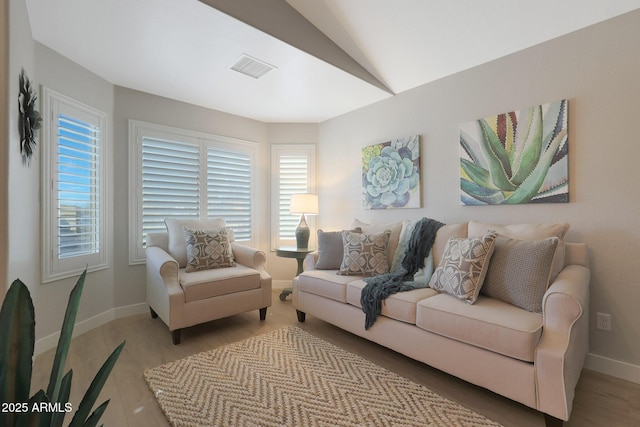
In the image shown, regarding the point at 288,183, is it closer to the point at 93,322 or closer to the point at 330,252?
the point at 330,252

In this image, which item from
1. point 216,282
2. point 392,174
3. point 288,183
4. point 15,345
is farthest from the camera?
point 288,183

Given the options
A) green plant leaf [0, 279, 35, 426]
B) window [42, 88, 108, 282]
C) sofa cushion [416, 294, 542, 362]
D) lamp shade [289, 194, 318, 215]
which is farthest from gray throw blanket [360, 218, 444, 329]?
window [42, 88, 108, 282]

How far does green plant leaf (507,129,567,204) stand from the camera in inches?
89.4

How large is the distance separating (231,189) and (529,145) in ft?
10.5

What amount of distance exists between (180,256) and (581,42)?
3740mm

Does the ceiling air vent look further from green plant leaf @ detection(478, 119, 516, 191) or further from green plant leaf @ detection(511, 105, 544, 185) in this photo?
green plant leaf @ detection(511, 105, 544, 185)

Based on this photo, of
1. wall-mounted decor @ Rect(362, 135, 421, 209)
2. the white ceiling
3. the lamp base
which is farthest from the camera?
the lamp base

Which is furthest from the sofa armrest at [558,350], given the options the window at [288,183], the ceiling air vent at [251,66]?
the window at [288,183]

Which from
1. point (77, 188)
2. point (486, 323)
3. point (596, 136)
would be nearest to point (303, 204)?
point (77, 188)

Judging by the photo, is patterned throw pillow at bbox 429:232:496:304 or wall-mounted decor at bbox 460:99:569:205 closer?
patterned throw pillow at bbox 429:232:496:304

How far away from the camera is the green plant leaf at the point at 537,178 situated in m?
2.27

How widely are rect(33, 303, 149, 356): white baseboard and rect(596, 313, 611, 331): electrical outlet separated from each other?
376 centimetres

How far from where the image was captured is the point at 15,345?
27.6 inches

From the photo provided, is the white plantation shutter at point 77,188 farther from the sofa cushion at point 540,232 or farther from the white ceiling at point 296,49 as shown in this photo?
the sofa cushion at point 540,232
